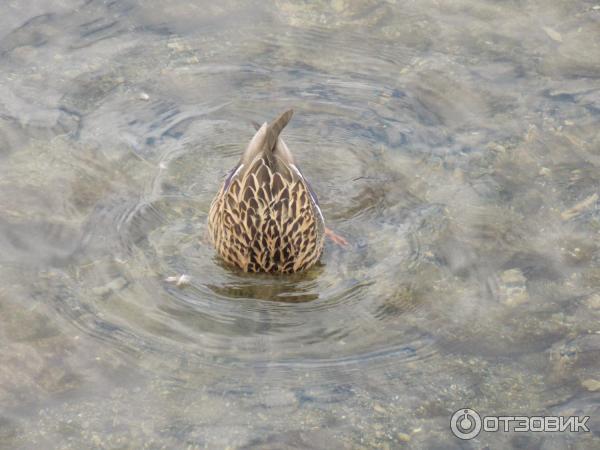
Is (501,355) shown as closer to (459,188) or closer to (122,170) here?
(459,188)

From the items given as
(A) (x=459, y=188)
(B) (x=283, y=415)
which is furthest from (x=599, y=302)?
(B) (x=283, y=415)

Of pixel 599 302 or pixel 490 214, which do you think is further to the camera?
pixel 490 214

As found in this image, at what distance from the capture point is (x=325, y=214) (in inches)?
357

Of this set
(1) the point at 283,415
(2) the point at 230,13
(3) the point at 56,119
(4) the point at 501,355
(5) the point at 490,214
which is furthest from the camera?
(2) the point at 230,13

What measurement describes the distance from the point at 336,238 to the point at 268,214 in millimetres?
852

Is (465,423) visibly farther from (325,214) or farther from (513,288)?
(325,214)

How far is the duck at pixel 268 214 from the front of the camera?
8086 mm

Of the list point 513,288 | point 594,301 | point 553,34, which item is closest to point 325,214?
point 513,288

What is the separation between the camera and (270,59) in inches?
428

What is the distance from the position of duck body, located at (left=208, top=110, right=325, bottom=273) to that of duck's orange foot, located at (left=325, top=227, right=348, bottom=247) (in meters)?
0.33

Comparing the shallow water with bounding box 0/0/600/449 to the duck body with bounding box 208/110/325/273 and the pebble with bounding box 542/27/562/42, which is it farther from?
the duck body with bounding box 208/110/325/273

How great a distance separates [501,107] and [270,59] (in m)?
2.57

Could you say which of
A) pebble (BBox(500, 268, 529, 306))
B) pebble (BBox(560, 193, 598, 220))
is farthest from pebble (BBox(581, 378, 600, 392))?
pebble (BBox(560, 193, 598, 220))

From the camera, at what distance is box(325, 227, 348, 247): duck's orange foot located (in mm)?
8680
